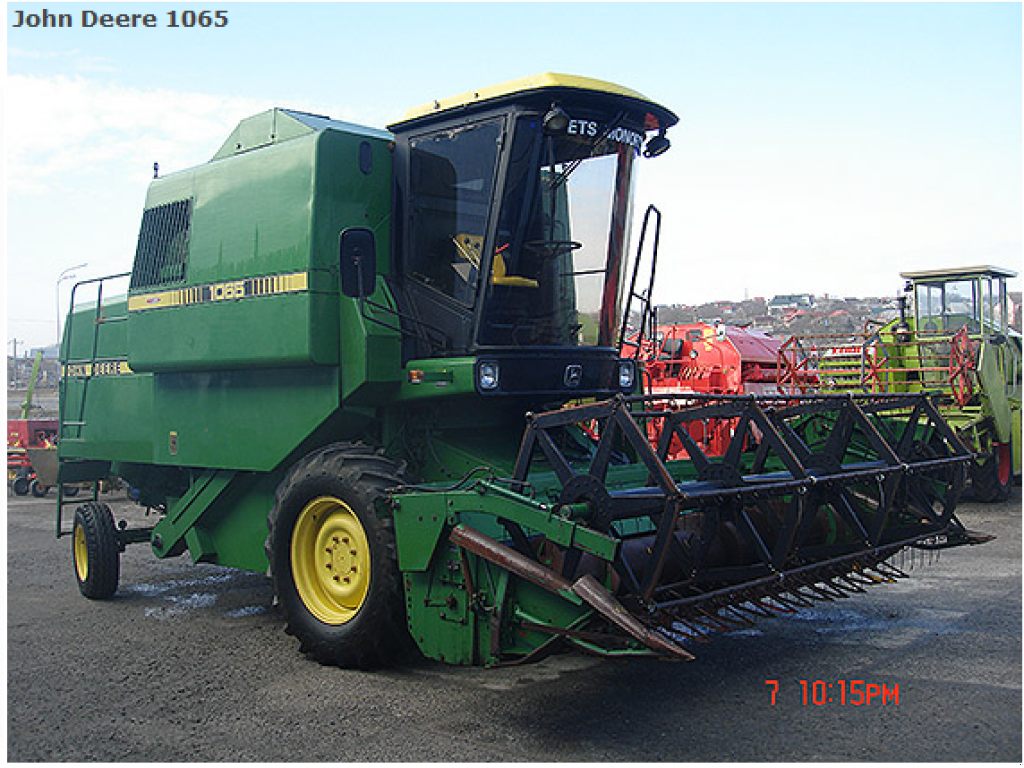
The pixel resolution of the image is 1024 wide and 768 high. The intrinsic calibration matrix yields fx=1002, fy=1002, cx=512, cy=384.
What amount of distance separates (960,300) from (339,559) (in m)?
12.3

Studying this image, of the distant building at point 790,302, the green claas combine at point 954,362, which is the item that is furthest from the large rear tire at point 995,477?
the distant building at point 790,302

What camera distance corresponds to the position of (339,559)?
588cm

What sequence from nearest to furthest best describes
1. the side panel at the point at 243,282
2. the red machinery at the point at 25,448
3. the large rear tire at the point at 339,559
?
the large rear tire at the point at 339,559, the side panel at the point at 243,282, the red machinery at the point at 25,448

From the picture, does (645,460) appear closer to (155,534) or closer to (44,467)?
(155,534)

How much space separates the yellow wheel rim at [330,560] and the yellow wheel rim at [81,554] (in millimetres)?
3092

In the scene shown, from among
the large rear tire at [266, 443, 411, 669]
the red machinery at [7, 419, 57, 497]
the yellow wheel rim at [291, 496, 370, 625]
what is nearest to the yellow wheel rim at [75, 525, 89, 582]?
the large rear tire at [266, 443, 411, 669]

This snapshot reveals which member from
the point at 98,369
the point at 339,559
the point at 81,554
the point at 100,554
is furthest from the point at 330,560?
the point at 98,369

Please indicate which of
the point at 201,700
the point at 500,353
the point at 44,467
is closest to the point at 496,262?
the point at 500,353

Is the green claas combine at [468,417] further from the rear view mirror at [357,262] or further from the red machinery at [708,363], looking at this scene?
the red machinery at [708,363]

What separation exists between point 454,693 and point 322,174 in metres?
3.29

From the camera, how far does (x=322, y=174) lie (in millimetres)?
6379

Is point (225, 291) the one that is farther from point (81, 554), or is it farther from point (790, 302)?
point (790, 302)

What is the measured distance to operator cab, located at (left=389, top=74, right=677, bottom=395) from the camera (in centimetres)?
589

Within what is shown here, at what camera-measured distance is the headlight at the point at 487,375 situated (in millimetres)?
5875
